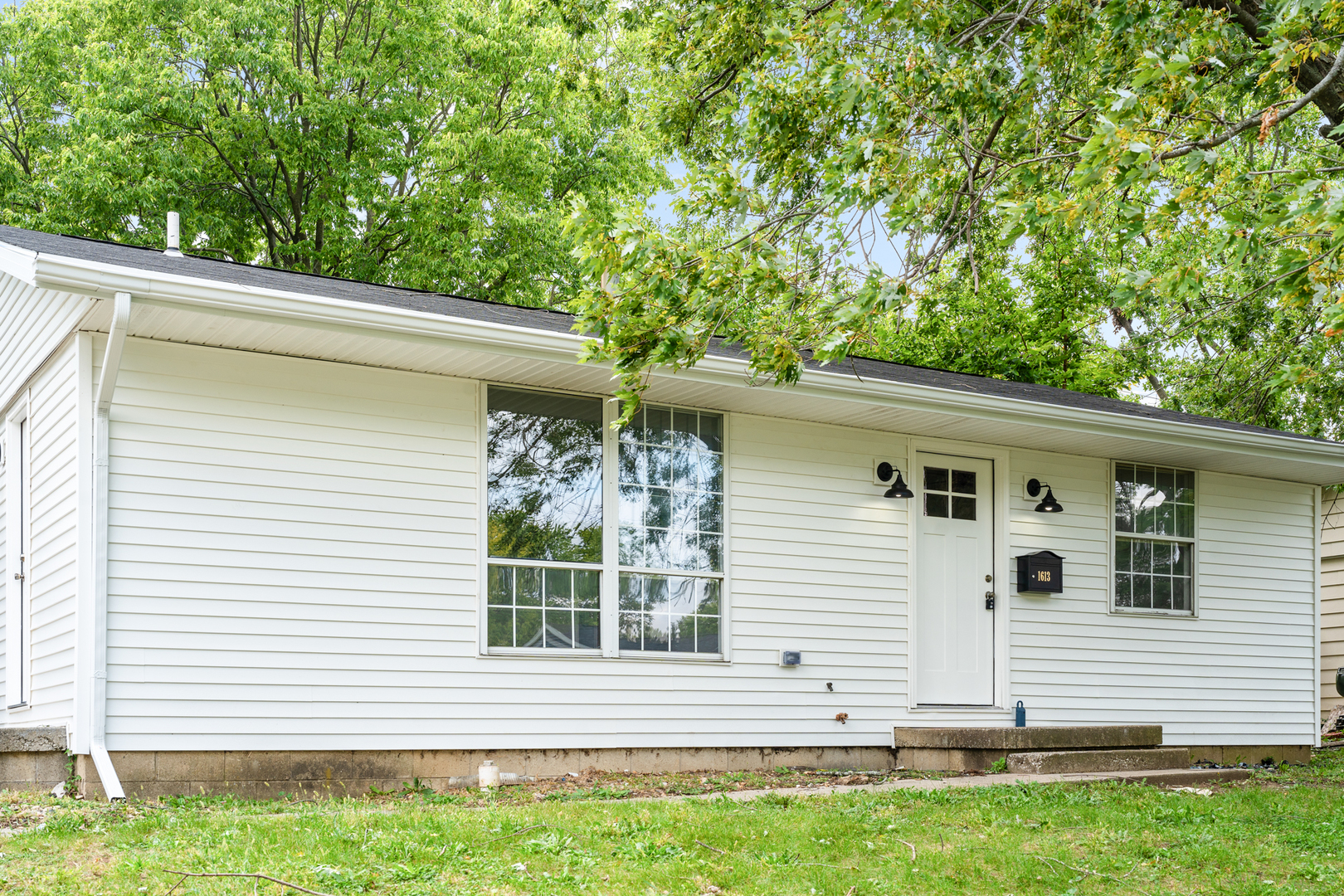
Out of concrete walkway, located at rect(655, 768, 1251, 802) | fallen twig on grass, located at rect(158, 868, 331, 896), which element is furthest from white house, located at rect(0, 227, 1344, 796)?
fallen twig on grass, located at rect(158, 868, 331, 896)

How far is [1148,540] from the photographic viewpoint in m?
10.3

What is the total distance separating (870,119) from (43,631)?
5.78 metres

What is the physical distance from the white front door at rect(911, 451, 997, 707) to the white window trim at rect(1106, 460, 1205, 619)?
1167 mm

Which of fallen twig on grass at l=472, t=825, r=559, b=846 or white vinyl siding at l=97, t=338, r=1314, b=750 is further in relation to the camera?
white vinyl siding at l=97, t=338, r=1314, b=750

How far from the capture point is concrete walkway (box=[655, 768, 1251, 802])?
269 inches

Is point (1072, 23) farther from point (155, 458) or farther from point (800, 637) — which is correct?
point (155, 458)

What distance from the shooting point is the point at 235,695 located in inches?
264

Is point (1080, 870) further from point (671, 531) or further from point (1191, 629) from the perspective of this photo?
point (1191, 629)

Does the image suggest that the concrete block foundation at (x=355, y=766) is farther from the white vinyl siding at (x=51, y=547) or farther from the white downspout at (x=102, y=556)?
the white vinyl siding at (x=51, y=547)

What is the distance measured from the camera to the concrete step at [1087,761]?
8.02 metres

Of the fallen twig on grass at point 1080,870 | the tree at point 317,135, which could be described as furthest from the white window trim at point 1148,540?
the tree at point 317,135

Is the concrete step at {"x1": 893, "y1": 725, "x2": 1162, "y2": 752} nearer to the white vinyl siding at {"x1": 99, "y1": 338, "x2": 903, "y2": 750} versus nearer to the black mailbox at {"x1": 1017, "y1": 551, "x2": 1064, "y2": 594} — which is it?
the white vinyl siding at {"x1": 99, "y1": 338, "x2": 903, "y2": 750}

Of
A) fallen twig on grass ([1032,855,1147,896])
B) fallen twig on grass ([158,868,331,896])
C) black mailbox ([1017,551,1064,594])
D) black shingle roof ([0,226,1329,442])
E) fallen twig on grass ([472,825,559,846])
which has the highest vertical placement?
black shingle roof ([0,226,1329,442])

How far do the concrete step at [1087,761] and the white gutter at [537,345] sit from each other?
241 centimetres
